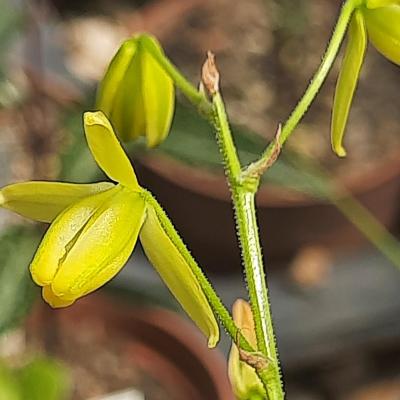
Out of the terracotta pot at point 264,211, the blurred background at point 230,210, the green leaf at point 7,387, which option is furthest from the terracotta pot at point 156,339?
the green leaf at point 7,387

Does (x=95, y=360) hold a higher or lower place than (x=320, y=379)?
lower

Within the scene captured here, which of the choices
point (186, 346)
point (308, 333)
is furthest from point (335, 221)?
point (186, 346)

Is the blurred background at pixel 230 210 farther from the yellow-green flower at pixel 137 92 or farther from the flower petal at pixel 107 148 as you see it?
the flower petal at pixel 107 148

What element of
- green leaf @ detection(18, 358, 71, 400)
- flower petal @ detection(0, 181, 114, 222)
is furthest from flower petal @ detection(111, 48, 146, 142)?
green leaf @ detection(18, 358, 71, 400)

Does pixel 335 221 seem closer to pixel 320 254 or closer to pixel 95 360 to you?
pixel 320 254

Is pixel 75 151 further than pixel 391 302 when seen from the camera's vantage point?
No

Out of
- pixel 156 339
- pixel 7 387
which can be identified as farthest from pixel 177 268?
pixel 156 339

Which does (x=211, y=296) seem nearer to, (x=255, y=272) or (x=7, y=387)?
(x=255, y=272)
